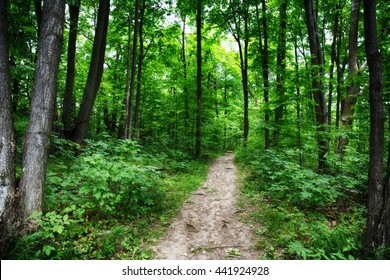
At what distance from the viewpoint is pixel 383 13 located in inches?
327

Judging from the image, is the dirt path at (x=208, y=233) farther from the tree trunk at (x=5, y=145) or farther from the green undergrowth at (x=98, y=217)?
the tree trunk at (x=5, y=145)

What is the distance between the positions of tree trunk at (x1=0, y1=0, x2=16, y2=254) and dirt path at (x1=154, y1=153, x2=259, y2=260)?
2.47 meters

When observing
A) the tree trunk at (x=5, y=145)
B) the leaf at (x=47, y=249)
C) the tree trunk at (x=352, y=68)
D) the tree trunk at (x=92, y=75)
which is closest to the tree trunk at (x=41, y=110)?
the tree trunk at (x=5, y=145)

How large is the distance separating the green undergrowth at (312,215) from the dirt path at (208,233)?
0.41 metres

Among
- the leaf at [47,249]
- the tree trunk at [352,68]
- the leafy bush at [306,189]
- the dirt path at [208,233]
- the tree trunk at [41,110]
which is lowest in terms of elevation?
the dirt path at [208,233]

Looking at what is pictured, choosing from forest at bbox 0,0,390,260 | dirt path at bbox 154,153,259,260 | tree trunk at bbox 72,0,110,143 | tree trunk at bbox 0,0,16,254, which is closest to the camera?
tree trunk at bbox 0,0,16,254

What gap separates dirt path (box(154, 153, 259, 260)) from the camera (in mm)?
4051

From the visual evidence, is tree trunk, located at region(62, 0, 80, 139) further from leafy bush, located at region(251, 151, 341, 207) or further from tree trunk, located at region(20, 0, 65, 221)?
leafy bush, located at region(251, 151, 341, 207)

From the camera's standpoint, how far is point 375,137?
373 centimetres

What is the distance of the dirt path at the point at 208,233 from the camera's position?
4.05m

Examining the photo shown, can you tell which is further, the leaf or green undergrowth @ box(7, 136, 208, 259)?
green undergrowth @ box(7, 136, 208, 259)

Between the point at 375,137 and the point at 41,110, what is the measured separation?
19.0 feet

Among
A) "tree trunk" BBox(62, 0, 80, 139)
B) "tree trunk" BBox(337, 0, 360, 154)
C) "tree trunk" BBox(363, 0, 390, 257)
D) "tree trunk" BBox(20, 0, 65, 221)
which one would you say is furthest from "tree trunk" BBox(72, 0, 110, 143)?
"tree trunk" BBox(337, 0, 360, 154)
